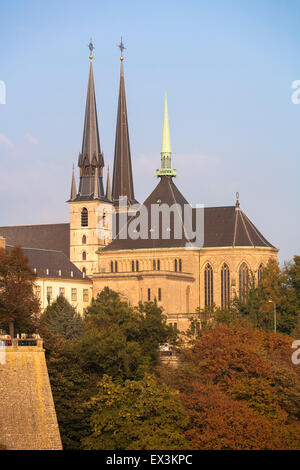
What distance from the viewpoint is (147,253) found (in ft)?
472

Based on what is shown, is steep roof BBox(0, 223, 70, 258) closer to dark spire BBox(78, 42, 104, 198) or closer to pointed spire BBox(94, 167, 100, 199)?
dark spire BBox(78, 42, 104, 198)

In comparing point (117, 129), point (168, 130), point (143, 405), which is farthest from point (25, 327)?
point (117, 129)

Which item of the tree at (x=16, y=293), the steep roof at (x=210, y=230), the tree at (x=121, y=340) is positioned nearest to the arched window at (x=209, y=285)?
the steep roof at (x=210, y=230)

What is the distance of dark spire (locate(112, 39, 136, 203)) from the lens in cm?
16975

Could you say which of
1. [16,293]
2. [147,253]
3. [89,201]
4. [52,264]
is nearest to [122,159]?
[89,201]

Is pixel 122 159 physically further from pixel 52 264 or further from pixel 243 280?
pixel 243 280

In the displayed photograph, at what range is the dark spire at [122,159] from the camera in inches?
6683

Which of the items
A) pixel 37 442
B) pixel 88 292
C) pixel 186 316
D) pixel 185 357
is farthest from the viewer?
pixel 88 292

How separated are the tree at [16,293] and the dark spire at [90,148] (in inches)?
2302

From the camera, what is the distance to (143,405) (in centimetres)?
8062

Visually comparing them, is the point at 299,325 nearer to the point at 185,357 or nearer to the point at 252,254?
the point at 185,357

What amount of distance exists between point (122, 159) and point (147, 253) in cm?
2909

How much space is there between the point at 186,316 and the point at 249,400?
49818 millimetres
